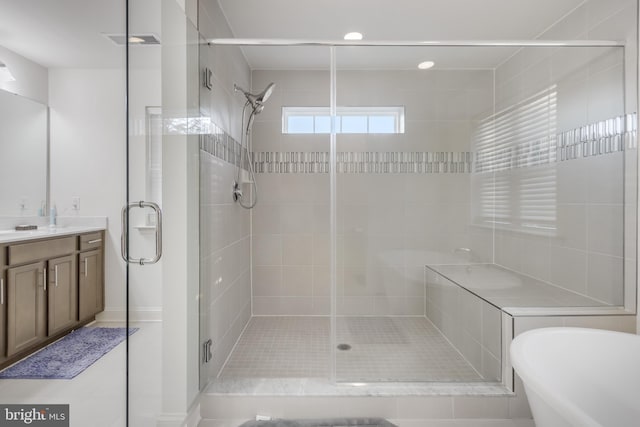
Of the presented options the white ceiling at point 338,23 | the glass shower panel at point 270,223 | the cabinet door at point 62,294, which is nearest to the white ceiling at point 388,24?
the white ceiling at point 338,23

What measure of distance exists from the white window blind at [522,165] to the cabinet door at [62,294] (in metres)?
3.32

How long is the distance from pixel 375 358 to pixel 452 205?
41.6 inches

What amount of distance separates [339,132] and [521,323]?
60.1 inches

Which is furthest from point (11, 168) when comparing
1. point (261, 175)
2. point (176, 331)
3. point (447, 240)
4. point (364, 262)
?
point (447, 240)

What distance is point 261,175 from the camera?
8.52ft

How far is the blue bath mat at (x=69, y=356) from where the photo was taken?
220 centimetres

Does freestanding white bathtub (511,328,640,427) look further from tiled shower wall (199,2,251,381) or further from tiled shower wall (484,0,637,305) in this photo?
tiled shower wall (199,2,251,381)

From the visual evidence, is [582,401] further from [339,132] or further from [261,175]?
[261,175]

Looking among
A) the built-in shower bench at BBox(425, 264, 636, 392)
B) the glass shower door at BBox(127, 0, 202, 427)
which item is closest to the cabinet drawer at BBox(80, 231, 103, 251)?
the glass shower door at BBox(127, 0, 202, 427)

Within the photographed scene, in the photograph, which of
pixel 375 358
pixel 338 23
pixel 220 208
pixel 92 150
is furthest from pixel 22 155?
pixel 375 358

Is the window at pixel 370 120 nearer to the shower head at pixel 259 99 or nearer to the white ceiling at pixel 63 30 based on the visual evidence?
the shower head at pixel 259 99

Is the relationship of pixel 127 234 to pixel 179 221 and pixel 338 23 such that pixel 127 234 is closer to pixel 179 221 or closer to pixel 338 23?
pixel 179 221

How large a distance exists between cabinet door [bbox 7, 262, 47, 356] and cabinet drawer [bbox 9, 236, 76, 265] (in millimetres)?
58

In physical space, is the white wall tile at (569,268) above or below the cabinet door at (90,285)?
above
